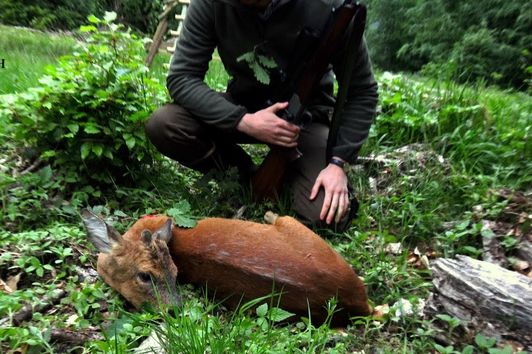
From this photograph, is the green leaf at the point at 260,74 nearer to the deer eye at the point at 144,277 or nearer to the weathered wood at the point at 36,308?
the deer eye at the point at 144,277

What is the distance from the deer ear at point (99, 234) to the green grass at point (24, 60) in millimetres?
2996

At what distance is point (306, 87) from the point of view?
11.7 feet

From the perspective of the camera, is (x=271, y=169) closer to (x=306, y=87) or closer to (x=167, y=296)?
(x=306, y=87)

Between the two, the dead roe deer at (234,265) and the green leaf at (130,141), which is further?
the green leaf at (130,141)

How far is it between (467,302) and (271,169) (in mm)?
1678

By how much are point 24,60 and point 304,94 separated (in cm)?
550

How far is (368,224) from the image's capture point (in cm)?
378

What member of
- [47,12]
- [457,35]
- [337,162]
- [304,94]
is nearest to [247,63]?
[304,94]

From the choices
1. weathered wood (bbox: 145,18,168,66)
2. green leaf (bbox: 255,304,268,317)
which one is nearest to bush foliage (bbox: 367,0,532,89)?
weathered wood (bbox: 145,18,168,66)

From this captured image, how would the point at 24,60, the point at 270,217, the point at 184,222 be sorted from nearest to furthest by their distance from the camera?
the point at 184,222 → the point at 270,217 → the point at 24,60

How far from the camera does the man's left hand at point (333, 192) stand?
359 cm

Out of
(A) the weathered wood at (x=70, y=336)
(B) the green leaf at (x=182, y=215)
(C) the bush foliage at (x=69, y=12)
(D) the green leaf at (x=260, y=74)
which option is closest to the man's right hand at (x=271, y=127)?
(D) the green leaf at (x=260, y=74)

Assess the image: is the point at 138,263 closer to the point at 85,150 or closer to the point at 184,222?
the point at 184,222

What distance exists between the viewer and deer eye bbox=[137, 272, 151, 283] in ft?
9.18
